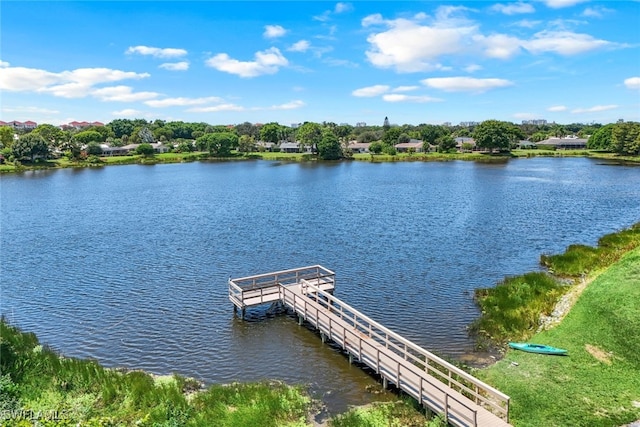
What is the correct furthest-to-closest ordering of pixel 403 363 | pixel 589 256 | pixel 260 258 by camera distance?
pixel 260 258 → pixel 589 256 → pixel 403 363

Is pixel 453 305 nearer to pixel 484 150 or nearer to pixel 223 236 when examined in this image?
pixel 223 236

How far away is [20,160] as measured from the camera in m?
130

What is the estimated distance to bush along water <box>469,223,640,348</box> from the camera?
2344 centimetres

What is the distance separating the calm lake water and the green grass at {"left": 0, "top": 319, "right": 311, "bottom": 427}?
5.91 ft

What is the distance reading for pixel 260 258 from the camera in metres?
37.7

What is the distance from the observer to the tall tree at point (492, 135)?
15450 cm

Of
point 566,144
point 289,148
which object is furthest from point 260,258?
point 566,144

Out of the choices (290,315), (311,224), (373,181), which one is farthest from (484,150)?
(290,315)

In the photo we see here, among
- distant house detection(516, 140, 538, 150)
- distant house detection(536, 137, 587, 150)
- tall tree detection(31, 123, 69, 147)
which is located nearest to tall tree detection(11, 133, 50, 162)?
tall tree detection(31, 123, 69, 147)

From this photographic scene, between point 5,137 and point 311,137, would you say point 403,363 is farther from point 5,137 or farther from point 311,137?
point 5,137

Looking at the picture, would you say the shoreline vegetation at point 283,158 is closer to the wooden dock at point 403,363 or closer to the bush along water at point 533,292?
the bush along water at point 533,292

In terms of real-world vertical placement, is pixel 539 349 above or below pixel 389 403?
above

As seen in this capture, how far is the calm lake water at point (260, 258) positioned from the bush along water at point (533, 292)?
1.16m

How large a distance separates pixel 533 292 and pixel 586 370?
9851 mm
